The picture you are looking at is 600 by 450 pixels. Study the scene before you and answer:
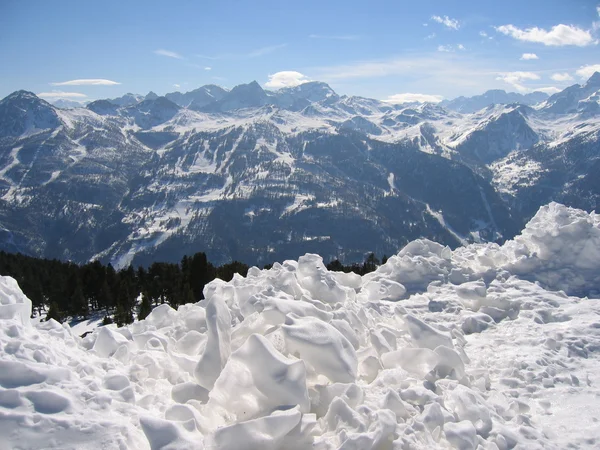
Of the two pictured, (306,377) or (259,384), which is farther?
(306,377)

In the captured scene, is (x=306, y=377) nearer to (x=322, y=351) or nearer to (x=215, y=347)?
(x=322, y=351)

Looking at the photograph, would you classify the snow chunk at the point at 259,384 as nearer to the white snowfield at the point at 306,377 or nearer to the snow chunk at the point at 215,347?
the white snowfield at the point at 306,377

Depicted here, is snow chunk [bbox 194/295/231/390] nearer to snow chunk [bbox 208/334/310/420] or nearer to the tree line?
snow chunk [bbox 208/334/310/420]

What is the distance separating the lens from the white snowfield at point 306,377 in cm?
838

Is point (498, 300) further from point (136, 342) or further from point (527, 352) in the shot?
point (136, 342)

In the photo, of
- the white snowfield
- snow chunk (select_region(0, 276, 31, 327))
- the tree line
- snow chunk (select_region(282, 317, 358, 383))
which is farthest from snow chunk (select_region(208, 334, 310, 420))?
the tree line

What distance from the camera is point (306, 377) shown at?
11117mm

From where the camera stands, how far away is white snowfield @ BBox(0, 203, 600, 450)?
8.38m

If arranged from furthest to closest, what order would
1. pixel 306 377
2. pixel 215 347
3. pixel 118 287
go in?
pixel 118 287
pixel 215 347
pixel 306 377

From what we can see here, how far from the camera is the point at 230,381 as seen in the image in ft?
32.5

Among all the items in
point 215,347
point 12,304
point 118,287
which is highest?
point 12,304

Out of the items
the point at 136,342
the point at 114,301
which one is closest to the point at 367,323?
the point at 136,342

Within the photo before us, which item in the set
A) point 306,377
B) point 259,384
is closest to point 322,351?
point 306,377

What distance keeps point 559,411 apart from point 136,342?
13.2 metres
